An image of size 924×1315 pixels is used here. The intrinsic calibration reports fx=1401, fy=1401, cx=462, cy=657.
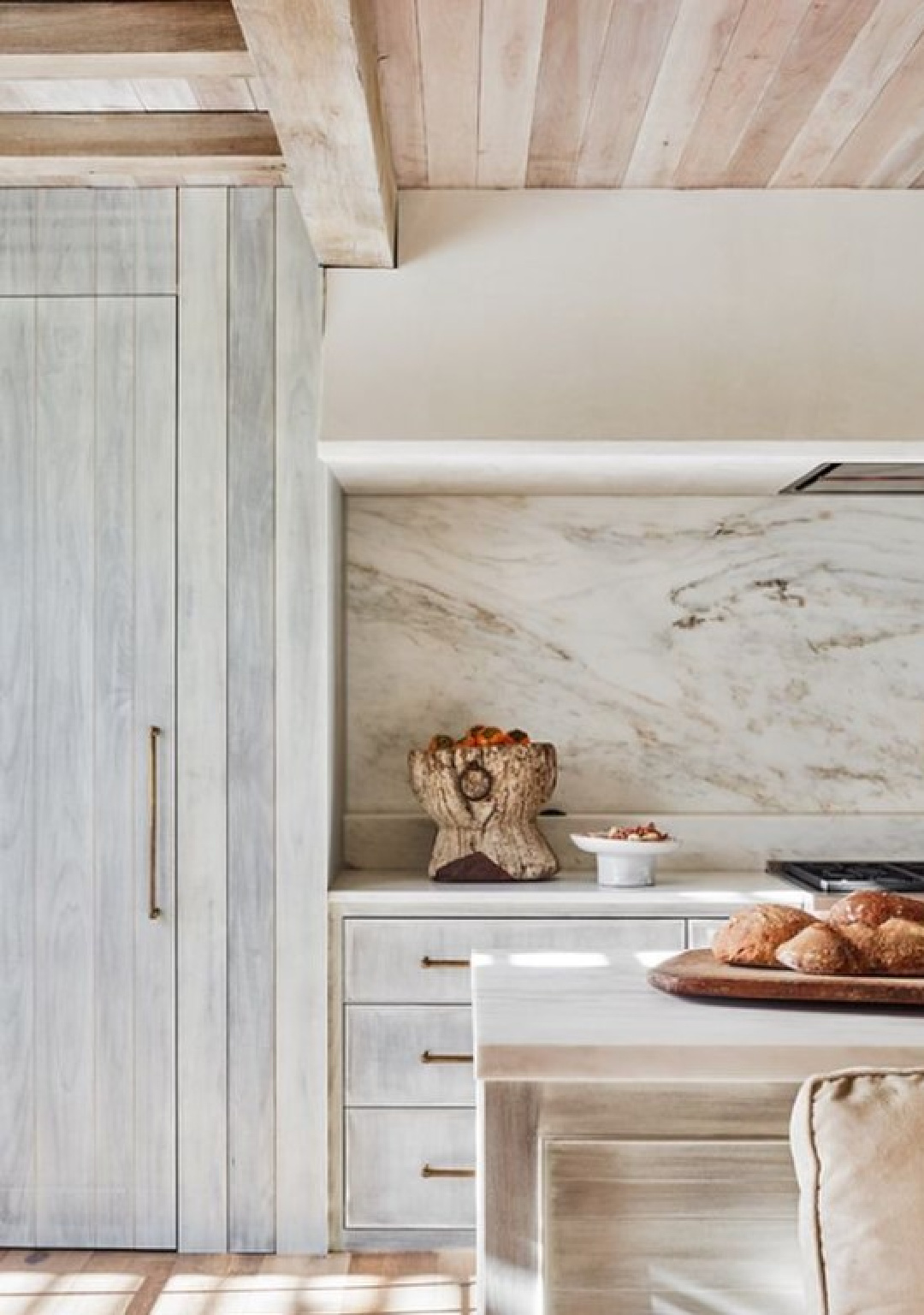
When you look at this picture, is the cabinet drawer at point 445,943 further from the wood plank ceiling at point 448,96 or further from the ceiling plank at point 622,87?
the ceiling plank at point 622,87

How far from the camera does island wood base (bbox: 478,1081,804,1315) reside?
1.54m

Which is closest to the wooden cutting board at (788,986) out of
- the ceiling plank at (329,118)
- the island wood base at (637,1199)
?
the island wood base at (637,1199)

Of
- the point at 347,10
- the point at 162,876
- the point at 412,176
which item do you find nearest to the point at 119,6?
the point at 347,10

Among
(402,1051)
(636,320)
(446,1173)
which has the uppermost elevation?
A: (636,320)

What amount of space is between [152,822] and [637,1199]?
189 centimetres

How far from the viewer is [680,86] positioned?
2.64 m

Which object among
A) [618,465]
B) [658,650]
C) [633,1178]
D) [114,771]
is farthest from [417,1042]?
[633,1178]

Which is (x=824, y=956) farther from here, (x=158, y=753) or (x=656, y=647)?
(x=656, y=647)

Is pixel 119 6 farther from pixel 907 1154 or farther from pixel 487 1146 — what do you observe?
pixel 907 1154

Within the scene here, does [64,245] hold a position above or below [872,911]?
above

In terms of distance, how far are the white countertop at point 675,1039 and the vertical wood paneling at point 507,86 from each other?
5.33 feet

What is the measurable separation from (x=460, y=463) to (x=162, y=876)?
46.6 inches

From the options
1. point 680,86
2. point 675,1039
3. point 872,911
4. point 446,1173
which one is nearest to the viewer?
point 675,1039

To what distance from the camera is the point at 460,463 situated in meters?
3.32
